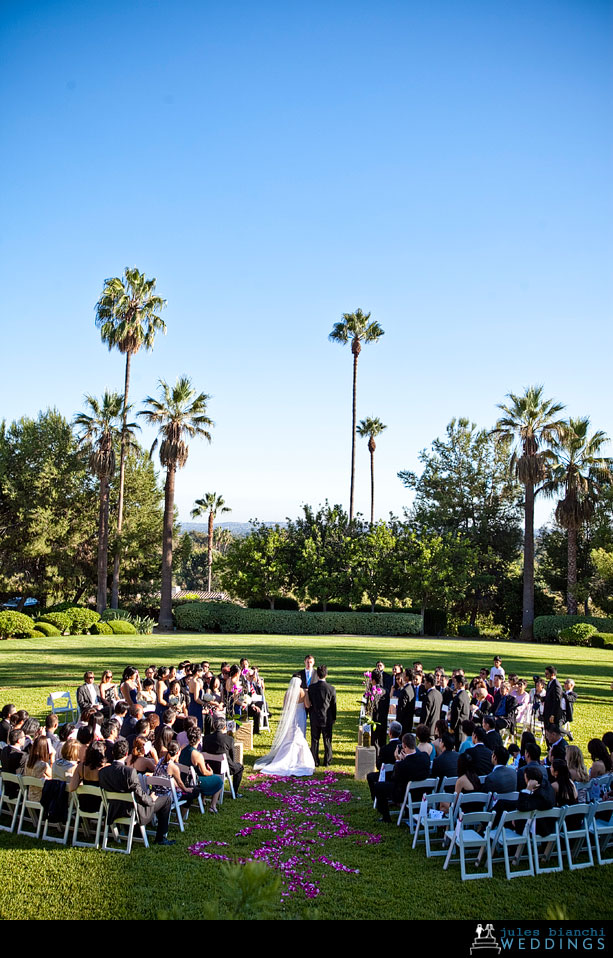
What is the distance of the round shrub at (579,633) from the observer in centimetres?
4144

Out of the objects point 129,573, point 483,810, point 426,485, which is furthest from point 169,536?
point 483,810

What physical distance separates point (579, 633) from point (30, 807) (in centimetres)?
3830

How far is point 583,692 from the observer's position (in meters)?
21.8

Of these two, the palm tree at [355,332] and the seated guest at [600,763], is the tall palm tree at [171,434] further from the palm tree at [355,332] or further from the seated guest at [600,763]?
the seated guest at [600,763]

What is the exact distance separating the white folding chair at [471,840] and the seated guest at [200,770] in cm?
330

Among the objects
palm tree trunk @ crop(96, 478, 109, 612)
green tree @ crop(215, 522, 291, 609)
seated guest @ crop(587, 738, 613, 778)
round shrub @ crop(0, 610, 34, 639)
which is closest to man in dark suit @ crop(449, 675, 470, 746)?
seated guest @ crop(587, 738, 613, 778)

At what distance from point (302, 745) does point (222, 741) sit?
7.29ft

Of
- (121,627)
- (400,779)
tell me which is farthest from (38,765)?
(121,627)

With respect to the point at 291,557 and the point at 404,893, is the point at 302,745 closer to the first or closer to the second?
the point at 404,893

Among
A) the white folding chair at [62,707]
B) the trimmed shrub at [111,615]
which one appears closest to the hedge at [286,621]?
the trimmed shrub at [111,615]

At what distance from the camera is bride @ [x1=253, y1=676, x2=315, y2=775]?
1201 cm

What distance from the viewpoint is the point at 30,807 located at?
893 centimetres

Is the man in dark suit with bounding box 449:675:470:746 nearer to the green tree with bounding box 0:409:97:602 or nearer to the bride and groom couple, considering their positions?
the bride and groom couple

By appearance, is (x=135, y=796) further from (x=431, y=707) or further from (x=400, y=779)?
(x=431, y=707)
